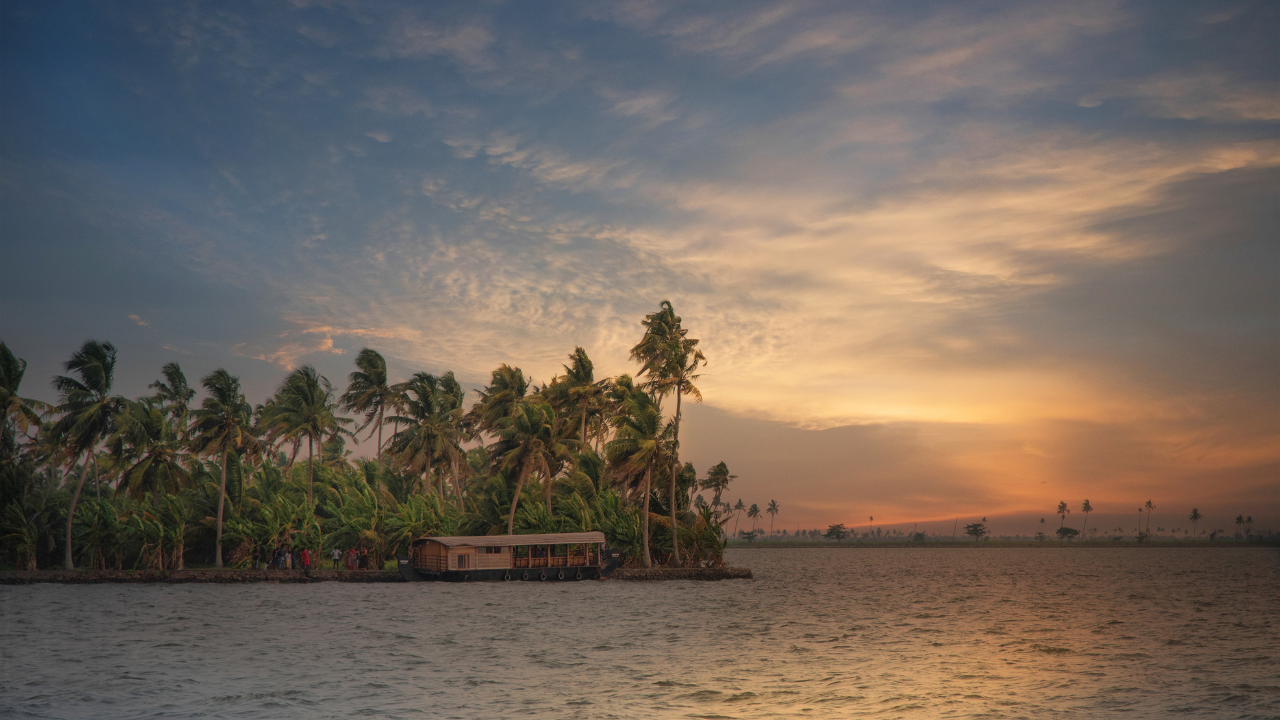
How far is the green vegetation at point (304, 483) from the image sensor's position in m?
57.4

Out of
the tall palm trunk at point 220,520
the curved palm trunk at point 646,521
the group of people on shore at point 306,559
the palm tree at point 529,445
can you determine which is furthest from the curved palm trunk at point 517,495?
the tall palm trunk at point 220,520

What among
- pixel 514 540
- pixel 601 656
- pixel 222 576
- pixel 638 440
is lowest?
pixel 601 656

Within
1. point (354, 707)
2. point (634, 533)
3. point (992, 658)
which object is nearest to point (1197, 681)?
point (992, 658)

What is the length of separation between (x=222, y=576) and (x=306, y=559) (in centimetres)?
580

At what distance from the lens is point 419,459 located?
7369 centimetres

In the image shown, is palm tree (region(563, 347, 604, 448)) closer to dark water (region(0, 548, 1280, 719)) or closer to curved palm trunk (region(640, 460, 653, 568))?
curved palm trunk (region(640, 460, 653, 568))

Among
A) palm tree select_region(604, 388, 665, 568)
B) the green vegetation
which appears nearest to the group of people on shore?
the green vegetation

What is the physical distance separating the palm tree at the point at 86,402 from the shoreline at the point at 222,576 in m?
4.51

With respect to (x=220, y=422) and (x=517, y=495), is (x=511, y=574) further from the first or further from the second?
(x=220, y=422)

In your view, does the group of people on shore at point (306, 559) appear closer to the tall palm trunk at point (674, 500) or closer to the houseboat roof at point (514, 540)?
the houseboat roof at point (514, 540)

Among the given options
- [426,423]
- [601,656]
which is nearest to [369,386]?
[426,423]

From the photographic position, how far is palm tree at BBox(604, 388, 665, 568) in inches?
2355

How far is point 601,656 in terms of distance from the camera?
27.4m

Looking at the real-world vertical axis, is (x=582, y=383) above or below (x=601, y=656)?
above
